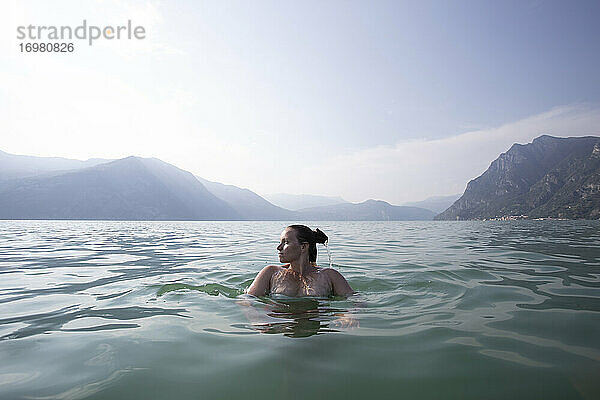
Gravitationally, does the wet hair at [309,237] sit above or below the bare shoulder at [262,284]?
above

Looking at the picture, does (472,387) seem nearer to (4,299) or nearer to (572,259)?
(4,299)

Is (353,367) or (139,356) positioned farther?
(139,356)

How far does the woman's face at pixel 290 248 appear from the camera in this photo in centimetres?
613

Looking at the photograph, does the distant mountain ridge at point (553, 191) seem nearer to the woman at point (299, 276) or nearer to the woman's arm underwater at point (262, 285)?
the woman at point (299, 276)

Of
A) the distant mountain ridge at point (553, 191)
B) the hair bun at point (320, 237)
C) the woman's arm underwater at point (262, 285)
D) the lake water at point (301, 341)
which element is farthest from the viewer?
the distant mountain ridge at point (553, 191)

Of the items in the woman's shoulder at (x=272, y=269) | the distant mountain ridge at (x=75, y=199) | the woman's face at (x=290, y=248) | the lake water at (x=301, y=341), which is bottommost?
the lake water at (x=301, y=341)

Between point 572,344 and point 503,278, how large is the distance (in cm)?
463

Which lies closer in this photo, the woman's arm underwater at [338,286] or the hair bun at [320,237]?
the woman's arm underwater at [338,286]

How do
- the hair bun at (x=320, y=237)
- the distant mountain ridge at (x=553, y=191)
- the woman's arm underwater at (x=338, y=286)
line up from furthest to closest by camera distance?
the distant mountain ridge at (x=553, y=191), the hair bun at (x=320, y=237), the woman's arm underwater at (x=338, y=286)

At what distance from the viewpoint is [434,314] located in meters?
4.93

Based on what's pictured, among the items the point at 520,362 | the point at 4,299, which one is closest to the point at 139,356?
the point at 520,362

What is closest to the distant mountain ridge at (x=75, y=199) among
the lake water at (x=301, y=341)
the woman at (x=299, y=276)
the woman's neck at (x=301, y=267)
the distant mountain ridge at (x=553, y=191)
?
the lake water at (x=301, y=341)

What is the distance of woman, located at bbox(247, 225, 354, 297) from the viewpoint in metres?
6.15

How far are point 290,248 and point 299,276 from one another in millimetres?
618
